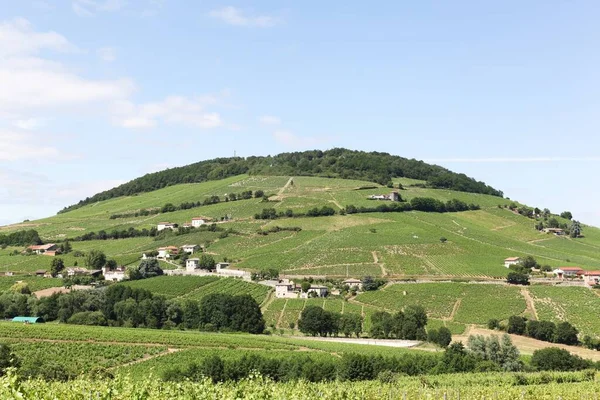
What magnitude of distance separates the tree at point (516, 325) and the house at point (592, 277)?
28.3 meters

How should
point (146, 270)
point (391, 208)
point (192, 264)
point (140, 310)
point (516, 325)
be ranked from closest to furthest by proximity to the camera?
point (516, 325)
point (140, 310)
point (146, 270)
point (192, 264)
point (391, 208)

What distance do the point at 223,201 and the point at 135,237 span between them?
94.8 feet

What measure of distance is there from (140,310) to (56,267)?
123 feet

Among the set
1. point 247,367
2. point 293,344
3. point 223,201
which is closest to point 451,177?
point 223,201

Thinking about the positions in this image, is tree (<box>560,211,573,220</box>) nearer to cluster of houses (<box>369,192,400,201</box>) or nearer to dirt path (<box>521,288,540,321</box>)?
cluster of houses (<box>369,192,400,201</box>)

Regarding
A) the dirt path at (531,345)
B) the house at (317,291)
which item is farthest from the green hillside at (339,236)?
the dirt path at (531,345)

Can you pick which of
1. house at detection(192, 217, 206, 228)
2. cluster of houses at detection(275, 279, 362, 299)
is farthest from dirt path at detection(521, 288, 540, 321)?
house at detection(192, 217, 206, 228)

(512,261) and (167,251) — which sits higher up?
(167,251)

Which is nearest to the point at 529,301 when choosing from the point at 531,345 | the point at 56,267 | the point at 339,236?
the point at 531,345

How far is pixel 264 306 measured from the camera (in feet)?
292

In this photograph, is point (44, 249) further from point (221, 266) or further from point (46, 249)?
point (221, 266)

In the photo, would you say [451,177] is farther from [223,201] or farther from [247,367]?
[247,367]

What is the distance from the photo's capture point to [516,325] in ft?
244

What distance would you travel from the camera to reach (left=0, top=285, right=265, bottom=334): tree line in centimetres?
7962
